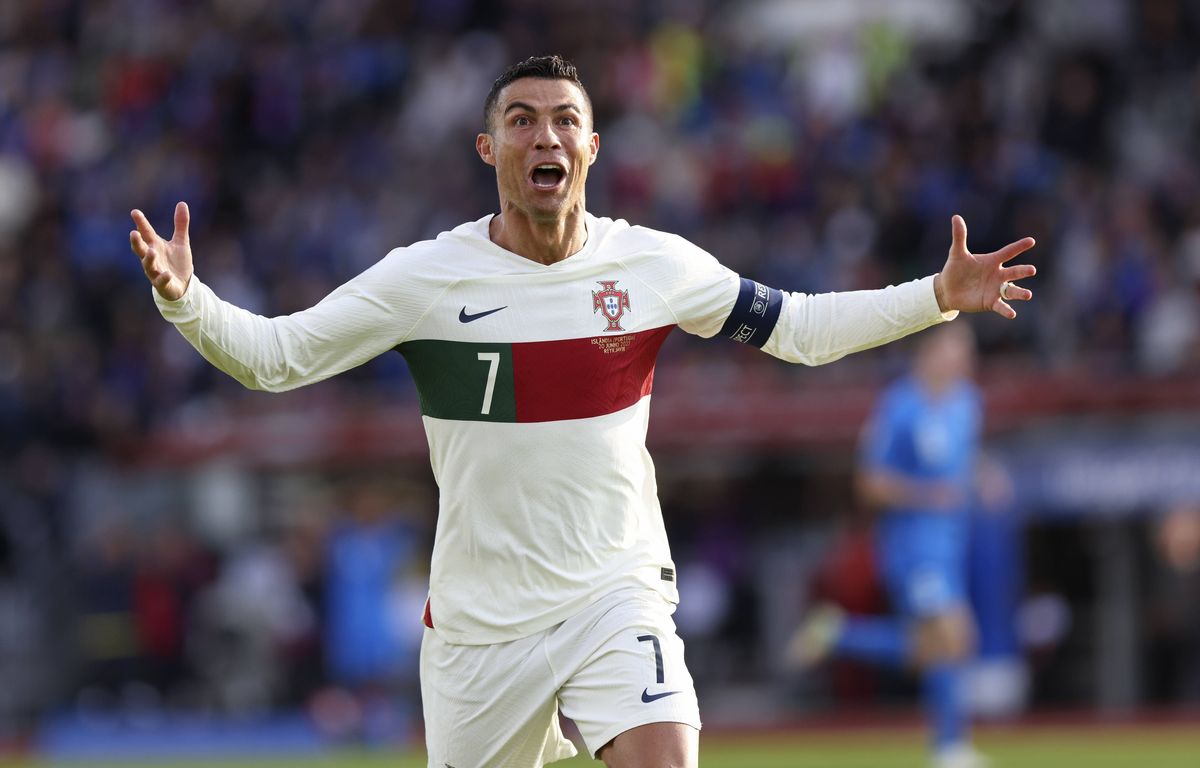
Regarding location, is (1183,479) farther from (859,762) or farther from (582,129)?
(582,129)

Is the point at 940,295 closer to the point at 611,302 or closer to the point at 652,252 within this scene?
the point at 652,252

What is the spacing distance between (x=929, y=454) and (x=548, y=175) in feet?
20.7

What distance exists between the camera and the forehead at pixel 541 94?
18.7 feet

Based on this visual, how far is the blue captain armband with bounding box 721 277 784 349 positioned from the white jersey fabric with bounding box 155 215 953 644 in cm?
14

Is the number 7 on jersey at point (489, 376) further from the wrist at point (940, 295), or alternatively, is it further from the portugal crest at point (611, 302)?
the wrist at point (940, 295)

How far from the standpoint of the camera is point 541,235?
5762 mm

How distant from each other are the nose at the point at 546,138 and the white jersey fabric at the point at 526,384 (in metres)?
0.35

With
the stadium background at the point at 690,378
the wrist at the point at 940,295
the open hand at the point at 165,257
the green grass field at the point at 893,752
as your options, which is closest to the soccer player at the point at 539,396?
the wrist at the point at 940,295

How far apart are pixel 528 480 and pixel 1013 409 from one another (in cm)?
967

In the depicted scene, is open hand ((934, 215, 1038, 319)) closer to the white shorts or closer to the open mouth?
the open mouth

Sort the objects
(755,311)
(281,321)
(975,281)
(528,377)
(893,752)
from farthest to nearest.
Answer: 1. (893,752)
2. (755,311)
3. (975,281)
4. (528,377)
5. (281,321)

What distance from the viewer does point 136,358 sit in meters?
18.5

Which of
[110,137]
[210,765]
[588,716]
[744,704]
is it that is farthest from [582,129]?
[110,137]

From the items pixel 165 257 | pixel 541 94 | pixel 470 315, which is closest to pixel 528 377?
pixel 470 315
